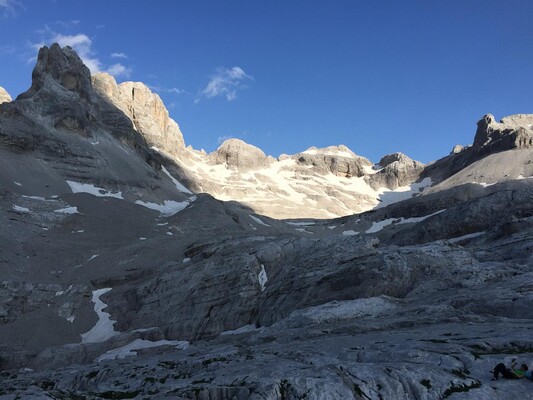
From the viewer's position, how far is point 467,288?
35094 mm

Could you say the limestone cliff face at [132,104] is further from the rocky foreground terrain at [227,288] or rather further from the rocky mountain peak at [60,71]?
the rocky foreground terrain at [227,288]

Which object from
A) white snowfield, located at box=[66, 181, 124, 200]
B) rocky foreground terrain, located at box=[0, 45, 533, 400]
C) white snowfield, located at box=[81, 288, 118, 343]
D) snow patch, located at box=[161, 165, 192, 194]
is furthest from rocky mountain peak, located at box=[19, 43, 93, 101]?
white snowfield, located at box=[81, 288, 118, 343]

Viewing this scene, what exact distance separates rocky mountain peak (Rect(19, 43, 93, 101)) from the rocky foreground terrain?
976 centimetres

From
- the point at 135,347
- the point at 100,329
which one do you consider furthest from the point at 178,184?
the point at 135,347

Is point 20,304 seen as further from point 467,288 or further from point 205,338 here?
point 467,288

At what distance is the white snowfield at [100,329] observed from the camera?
180ft

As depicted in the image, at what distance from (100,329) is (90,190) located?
215 feet

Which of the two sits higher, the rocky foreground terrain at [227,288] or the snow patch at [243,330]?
the rocky foreground terrain at [227,288]

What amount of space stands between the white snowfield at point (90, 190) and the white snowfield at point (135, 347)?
2786 inches

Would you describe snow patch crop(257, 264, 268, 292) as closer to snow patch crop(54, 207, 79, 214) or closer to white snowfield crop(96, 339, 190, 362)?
white snowfield crop(96, 339, 190, 362)

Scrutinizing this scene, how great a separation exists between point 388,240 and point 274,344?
59143 millimetres

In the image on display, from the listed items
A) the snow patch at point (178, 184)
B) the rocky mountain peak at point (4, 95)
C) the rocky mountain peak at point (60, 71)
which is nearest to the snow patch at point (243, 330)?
the snow patch at point (178, 184)

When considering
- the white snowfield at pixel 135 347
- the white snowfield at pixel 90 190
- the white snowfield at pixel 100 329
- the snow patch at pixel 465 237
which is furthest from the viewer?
the white snowfield at pixel 90 190

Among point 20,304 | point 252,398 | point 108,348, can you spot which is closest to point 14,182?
point 20,304
